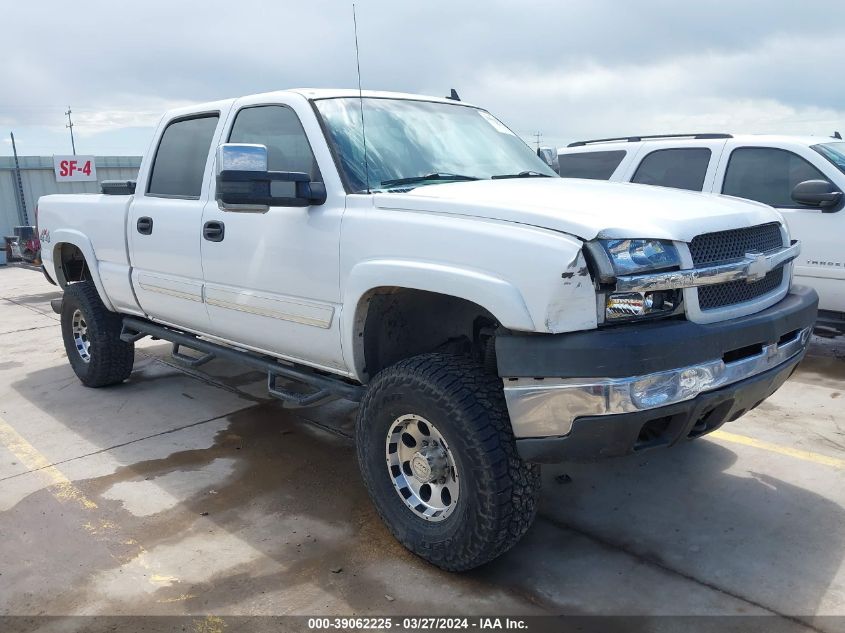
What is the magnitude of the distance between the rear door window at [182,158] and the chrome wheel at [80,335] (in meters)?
1.65

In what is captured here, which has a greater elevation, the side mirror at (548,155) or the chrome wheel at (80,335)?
the side mirror at (548,155)

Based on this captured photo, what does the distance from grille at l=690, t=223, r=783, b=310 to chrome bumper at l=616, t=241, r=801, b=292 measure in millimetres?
47

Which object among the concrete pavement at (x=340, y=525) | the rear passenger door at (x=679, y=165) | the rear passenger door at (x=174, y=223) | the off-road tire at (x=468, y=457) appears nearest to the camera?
the off-road tire at (x=468, y=457)

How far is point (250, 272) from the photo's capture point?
12.6 ft

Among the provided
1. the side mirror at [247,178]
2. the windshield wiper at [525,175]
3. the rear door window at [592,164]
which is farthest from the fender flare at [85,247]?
the rear door window at [592,164]

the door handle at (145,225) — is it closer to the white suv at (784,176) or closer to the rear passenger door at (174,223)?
the rear passenger door at (174,223)

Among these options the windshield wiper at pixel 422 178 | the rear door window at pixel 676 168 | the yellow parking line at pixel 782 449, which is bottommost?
the yellow parking line at pixel 782 449

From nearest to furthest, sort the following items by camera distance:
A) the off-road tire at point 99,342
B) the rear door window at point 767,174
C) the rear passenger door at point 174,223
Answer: the rear passenger door at point 174,223, the off-road tire at point 99,342, the rear door window at point 767,174

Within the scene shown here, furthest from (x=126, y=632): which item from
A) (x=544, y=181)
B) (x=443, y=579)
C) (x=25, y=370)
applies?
(x=25, y=370)

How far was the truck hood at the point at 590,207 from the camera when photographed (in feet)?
8.71

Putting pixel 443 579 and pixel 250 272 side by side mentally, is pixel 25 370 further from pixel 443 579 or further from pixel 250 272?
pixel 443 579

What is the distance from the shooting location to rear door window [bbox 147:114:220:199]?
449cm

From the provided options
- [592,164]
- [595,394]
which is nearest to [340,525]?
[595,394]

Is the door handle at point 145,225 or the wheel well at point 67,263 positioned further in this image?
the wheel well at point 67,263
